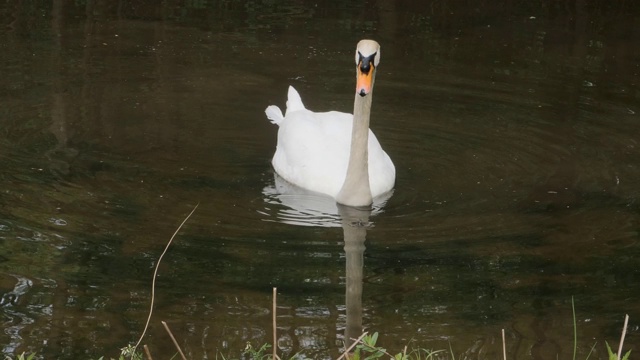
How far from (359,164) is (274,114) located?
2.06 m

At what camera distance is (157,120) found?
10109 millimetres

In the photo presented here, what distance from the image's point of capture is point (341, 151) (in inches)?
357

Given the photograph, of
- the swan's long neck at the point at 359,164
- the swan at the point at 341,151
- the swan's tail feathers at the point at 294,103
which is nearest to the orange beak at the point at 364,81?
the swan at the point at 341,151

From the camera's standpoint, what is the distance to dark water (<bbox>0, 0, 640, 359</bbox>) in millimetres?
6355

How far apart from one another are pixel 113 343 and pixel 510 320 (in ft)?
6.78

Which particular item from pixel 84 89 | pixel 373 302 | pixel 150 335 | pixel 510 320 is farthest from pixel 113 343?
pixel 84 89

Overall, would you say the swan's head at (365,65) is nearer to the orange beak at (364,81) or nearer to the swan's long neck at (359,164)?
the orange beak at (364,81)

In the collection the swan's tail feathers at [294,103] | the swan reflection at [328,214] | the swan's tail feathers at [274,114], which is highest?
the swan's tail feathers at [294,103]

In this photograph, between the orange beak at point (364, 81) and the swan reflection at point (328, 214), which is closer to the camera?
the swan reflection at point (328, 214)

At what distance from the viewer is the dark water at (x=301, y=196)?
6.36m

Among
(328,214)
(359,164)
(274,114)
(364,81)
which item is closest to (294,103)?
(274,114)

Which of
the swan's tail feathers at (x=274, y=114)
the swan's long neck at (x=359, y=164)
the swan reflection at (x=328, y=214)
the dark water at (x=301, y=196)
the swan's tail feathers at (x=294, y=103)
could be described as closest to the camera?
the dark water at (x=301, y=196)

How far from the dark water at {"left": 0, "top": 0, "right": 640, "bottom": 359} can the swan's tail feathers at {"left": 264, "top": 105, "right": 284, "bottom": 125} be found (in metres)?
0.12

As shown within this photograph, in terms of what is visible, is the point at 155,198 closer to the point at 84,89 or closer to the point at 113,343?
the point at 113,343
